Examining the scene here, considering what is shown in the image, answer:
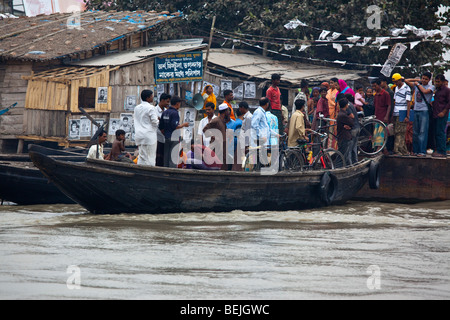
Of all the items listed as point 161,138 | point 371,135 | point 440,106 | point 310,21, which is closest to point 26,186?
point 161,138

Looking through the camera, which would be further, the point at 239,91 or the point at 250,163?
the point at 239,91

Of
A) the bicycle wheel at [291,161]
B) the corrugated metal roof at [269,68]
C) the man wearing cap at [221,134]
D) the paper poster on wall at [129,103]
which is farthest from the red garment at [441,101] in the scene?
the paper poster on wall at [129,103]

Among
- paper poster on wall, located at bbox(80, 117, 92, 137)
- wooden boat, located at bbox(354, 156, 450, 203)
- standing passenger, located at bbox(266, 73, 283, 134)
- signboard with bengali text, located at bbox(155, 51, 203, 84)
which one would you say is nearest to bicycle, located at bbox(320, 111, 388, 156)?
wooden boat, located at bbox(354, 156, 450, 203)

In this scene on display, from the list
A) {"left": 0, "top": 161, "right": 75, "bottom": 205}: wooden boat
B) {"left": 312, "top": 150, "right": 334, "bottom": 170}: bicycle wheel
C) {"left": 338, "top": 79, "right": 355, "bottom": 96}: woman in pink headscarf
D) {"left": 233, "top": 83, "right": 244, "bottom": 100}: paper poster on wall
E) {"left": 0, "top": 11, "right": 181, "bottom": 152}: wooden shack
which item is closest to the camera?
{"left": 312, "top": 150, "right": 334, "bottom": 170}: bicycle wheel

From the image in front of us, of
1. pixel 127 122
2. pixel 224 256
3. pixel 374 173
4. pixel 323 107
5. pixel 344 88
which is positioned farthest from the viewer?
pixel 127 122

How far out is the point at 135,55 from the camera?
18562 millimetres

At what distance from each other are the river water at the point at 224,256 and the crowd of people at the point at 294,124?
3.34ft

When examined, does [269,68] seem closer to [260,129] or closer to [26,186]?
[260,129]

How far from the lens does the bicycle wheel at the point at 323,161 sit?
12039mm

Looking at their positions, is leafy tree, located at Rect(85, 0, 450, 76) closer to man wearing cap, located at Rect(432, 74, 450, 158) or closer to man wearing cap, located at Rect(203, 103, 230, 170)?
man wearing cap, located at Rect(432, 74, 450, 158)

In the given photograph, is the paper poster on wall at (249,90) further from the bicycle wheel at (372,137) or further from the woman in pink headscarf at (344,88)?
the bicycle wheel at (372,137)

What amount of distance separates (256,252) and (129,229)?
7.13 ft

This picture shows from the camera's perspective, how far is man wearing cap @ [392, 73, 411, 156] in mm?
12562

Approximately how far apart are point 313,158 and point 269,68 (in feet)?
27.0
